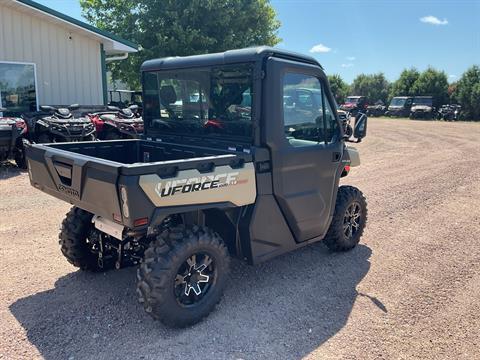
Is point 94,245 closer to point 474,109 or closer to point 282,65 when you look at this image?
point 282,65

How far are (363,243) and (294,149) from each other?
83.2 inches

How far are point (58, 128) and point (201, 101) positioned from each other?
7.18 meters

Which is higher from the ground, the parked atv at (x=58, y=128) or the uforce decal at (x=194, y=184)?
the parked atv at (x=58, y=128)

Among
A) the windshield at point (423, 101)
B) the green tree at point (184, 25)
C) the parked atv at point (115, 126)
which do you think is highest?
the green tree at point (184, 25)

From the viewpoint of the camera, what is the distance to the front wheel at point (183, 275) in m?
3.13

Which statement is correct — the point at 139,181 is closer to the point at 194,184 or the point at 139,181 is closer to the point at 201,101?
the point at 194,184

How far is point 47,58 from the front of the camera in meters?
12.8

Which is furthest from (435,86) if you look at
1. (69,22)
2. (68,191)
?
(68,191)

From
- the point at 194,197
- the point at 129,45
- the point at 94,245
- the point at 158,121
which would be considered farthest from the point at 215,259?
the point at 129,45

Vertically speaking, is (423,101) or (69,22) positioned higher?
(69,22)

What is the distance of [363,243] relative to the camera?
538cm

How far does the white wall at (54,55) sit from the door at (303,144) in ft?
35.3

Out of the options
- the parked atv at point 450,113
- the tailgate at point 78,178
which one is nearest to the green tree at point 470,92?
the parked atv at point 450,113

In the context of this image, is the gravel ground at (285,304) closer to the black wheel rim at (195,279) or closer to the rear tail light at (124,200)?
the black wheel rim at (195,279)
